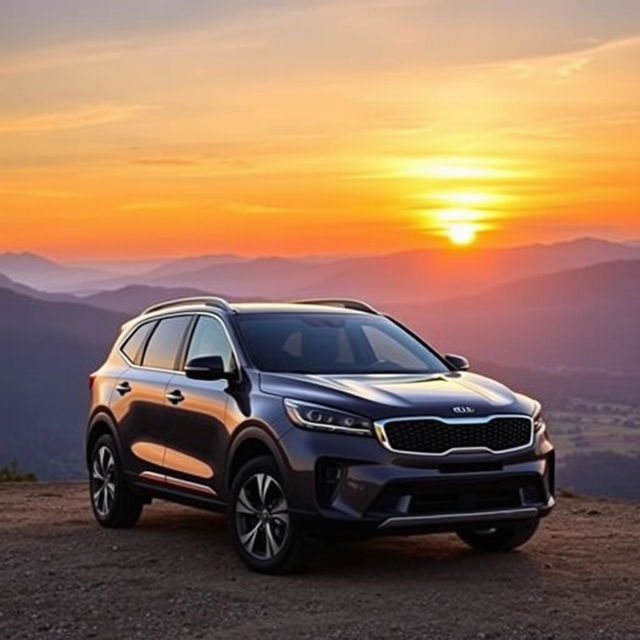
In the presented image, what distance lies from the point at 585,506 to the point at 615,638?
741cm

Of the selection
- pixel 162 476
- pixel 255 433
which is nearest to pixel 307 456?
pixel 255 433

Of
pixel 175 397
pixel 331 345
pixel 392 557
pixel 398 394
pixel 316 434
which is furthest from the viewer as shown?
pixel 175 397

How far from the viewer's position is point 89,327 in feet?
438

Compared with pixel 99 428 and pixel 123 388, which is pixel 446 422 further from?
pixel 99 428

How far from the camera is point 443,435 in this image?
10016mm

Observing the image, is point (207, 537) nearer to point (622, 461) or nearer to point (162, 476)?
point (162, 476)

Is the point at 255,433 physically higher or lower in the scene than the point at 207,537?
A: higher

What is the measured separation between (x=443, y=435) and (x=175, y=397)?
2567 mm

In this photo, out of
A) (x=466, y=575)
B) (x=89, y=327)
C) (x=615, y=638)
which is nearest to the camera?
(x=615, y=638)

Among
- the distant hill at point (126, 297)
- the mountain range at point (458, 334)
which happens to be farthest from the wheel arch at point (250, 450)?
the distant hill at point (126, 297)

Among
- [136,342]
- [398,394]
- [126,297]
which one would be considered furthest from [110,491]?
[126,297]

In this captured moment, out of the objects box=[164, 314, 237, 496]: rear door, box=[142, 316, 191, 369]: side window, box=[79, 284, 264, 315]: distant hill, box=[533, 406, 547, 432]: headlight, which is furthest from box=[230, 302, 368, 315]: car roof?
box=[79, 284, 264, 315]: distant hill

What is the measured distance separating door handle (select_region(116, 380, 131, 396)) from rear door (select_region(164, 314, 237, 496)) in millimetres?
819

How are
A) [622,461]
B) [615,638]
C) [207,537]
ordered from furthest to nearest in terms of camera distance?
1. [622,461]
2. [207,537]
3. [615,638]
